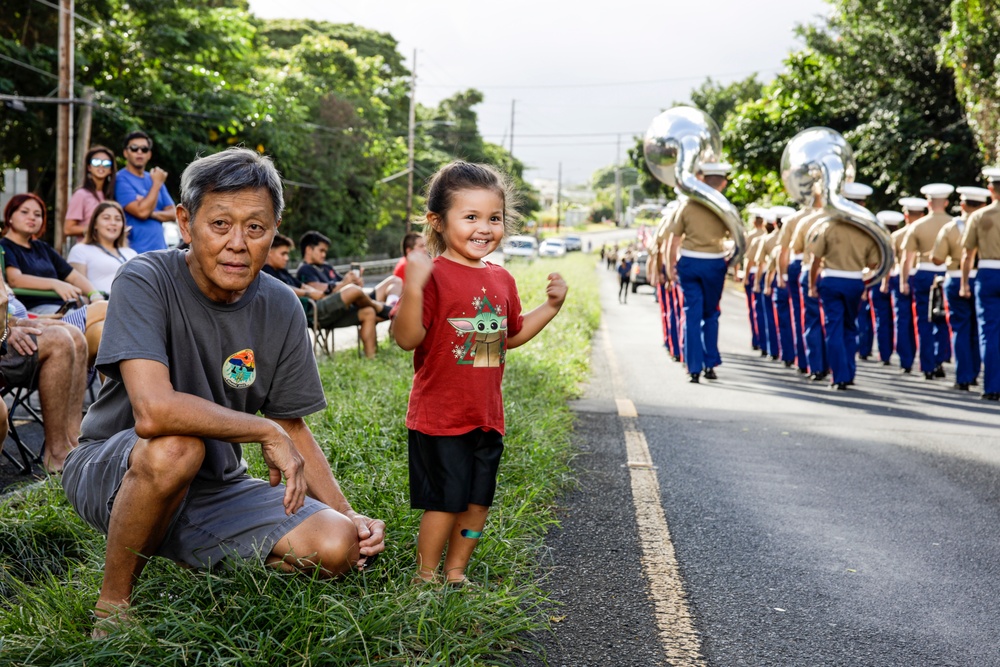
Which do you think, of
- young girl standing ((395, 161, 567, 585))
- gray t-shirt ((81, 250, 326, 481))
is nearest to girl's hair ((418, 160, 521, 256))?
young girl standing ((395, 161, 567, 585))

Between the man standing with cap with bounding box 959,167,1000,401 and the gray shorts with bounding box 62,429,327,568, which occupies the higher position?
the man standing with cap with bounding box 959,167,1000,401

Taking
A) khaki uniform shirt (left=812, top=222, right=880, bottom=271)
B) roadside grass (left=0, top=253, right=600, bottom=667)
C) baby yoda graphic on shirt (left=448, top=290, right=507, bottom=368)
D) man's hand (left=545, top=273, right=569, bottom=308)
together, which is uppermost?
khaki uniform shirt (left=812, top=222, right=880, bottom=271)

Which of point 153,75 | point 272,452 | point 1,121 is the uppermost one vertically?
point 153,75

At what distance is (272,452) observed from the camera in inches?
124

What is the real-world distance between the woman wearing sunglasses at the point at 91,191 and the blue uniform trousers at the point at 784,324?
8.45 meters

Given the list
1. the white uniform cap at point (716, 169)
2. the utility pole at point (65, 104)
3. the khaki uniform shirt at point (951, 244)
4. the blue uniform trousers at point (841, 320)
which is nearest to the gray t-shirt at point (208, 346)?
the blue uniform trousers at point (841, 320)

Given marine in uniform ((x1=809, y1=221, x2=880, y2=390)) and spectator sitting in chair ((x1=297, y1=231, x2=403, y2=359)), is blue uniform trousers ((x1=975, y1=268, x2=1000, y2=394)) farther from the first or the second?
spectator sitting in chair ((x1=297, y1=231, x2=403, y2=359))

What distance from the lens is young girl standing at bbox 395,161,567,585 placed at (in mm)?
3682

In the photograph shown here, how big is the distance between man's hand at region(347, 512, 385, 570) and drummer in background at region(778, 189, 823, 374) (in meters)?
9.90

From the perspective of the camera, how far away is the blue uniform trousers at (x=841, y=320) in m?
11.1

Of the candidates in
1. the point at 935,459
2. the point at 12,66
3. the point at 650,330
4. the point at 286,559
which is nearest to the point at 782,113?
the point at 650,330

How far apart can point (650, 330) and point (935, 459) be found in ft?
38.4

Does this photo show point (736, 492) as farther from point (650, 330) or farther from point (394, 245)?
point (394, 245)

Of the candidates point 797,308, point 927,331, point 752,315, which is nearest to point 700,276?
point 797,308
